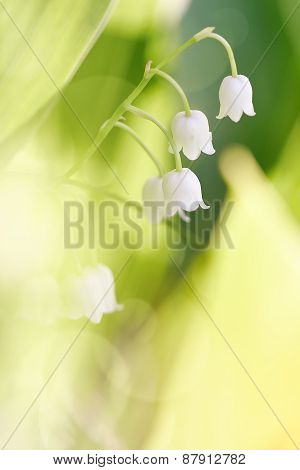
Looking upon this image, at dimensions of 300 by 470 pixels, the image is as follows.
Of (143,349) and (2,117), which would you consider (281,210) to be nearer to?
(143,349)

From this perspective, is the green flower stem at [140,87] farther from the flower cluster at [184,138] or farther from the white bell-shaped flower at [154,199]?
the white bell-shaped flower at [154,199]

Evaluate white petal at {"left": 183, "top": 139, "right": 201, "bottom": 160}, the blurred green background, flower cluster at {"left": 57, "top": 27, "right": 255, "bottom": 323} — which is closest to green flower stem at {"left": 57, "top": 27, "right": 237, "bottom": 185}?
flower cluster at {"left": 57, "top": 27, "right": 255, "bottom": 323}

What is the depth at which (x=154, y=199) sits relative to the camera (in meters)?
0.85

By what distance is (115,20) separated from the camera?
99 cm

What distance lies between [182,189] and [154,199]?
90 millimetres

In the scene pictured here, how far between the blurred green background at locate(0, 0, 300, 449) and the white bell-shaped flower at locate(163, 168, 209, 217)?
28 cm

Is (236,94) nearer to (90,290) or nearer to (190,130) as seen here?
(190,130)

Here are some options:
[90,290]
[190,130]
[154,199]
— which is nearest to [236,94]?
[190,130]

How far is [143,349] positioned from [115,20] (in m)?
0.62

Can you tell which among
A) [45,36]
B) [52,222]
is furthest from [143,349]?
[45,36]

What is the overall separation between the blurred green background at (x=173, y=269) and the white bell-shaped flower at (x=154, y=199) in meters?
0.19

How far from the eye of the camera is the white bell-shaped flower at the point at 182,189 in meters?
0.77

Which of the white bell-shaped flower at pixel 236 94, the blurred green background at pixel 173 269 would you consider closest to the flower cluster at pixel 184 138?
the white bell-shaped flower at pixel 236 94

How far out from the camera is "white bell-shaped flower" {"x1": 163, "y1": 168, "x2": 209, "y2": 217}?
2.51ft
